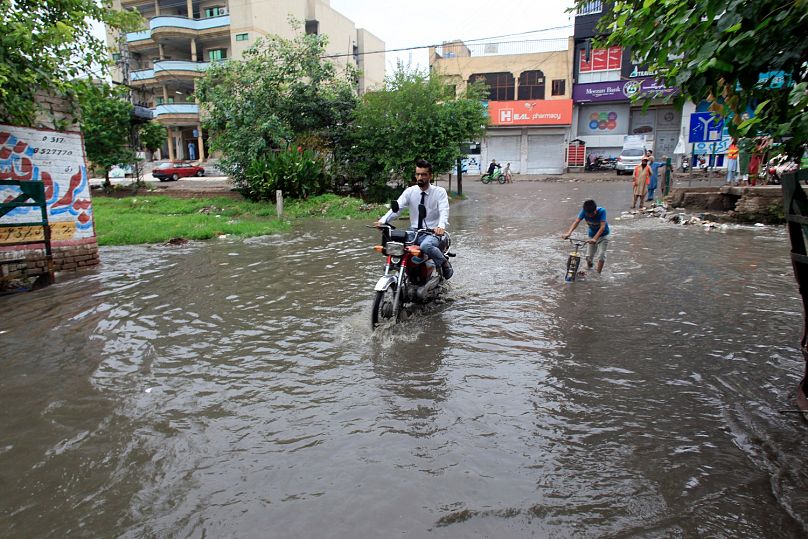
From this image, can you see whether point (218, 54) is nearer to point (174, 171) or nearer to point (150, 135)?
point (174, 171)

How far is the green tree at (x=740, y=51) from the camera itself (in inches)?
126

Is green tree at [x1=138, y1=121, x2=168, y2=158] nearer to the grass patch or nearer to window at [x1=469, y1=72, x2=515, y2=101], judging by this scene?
the grass patch

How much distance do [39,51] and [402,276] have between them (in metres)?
6.67

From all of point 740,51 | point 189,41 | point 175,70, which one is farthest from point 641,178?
point 189,41

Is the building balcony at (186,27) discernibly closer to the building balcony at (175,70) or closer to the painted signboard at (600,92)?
the building balcony at (175,70)

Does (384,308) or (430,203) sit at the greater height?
(430,203)

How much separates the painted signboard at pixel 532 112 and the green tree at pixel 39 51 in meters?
33.5

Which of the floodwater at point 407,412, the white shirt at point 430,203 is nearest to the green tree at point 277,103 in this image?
the floodwater at point 407,412

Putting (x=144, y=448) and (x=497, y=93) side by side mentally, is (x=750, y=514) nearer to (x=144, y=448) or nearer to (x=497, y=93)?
(x=144, y=448)

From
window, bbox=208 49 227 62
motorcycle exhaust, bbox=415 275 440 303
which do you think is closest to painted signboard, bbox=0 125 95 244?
motorcycle exhaust, bbox=415 275 440 303

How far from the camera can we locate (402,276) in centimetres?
624

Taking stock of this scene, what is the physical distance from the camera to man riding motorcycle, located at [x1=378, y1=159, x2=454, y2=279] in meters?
6.42

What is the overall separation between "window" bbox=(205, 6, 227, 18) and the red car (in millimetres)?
14639

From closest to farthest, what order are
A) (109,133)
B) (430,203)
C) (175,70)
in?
(430,203) → (109,133) → (175,70)
